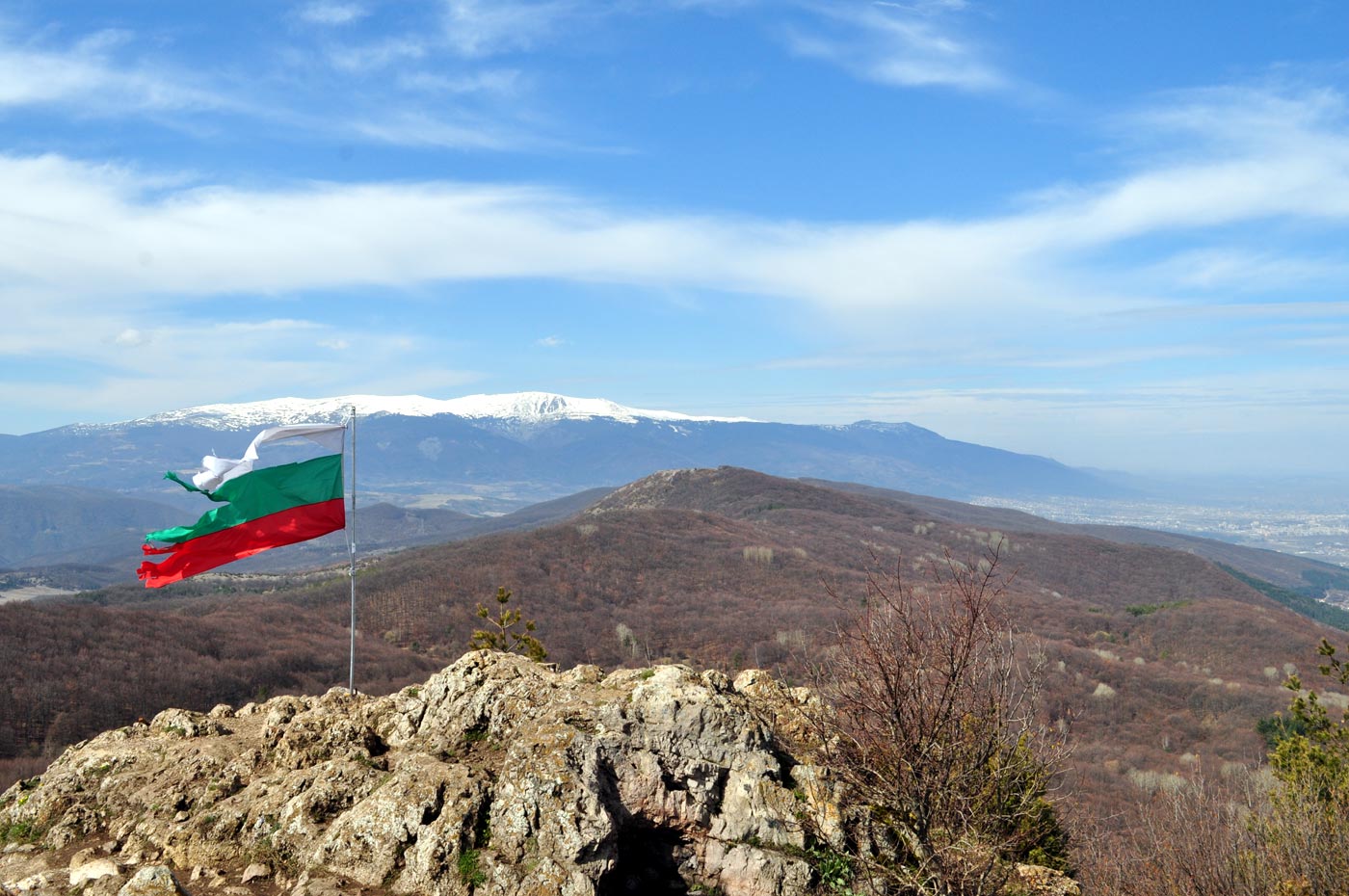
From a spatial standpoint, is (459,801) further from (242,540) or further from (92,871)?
(242,540)

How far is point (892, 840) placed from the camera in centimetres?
912

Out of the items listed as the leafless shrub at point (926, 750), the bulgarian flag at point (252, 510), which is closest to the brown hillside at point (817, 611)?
the bulgarian flag at point (252, 510)

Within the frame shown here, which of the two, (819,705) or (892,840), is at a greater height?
(819,705)

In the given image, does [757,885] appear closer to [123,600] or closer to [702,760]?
[702,760]

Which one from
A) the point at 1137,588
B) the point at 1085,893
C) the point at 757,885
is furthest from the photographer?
the point at 1137,588

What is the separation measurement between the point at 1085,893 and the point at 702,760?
7.98 m

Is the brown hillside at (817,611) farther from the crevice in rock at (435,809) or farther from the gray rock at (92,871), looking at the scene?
the gray rock at (92,871)

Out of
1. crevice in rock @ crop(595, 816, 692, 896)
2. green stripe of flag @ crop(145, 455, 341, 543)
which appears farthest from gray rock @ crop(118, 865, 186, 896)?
green stripe of flag @ crop(145, 455, 341, 543)

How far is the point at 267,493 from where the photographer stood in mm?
14789

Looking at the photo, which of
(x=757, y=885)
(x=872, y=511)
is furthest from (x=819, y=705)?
(x=872, y=511)

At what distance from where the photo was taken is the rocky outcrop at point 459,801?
25.3 ft

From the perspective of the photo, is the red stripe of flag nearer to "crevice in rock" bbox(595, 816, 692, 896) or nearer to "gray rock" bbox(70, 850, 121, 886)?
"gray rock" bbox(70, 850, 121, 886)

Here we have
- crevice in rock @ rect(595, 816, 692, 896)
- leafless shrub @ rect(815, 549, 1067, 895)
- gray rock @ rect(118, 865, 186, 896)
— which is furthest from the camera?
leafless shrub @ rect(815, 549, 1067, 895)

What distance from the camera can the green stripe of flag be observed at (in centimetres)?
1416
